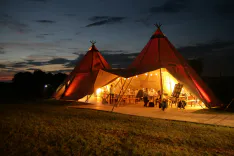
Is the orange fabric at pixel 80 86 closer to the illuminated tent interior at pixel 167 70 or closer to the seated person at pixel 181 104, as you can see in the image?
the illuminated tent interior at pixel 167 70

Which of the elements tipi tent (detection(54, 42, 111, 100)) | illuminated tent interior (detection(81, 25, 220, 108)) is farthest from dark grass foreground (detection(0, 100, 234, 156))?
tipi tent (detection(54, 42, 111, 100))

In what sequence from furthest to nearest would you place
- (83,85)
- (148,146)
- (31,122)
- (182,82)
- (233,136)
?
(83,85) < (182,82) < (31,122) < (233,136) < (148,146)

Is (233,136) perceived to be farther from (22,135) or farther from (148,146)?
(22,135)

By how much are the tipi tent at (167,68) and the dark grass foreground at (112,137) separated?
3366 millimetres

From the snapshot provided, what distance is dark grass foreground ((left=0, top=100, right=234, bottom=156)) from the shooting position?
471 centimetres

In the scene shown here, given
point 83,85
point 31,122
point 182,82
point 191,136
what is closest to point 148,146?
point 191,136

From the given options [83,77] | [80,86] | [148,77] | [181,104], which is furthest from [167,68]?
[83,77]

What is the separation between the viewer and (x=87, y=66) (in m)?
15.2

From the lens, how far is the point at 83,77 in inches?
573

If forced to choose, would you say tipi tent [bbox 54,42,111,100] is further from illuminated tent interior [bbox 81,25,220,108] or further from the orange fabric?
illuminated tent interior [bbox 81,25,220,108]

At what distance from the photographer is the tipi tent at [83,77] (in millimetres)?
13433

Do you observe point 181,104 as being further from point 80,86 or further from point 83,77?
point 83,77

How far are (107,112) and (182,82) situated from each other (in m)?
3.72

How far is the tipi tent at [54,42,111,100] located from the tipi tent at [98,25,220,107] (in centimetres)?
255
